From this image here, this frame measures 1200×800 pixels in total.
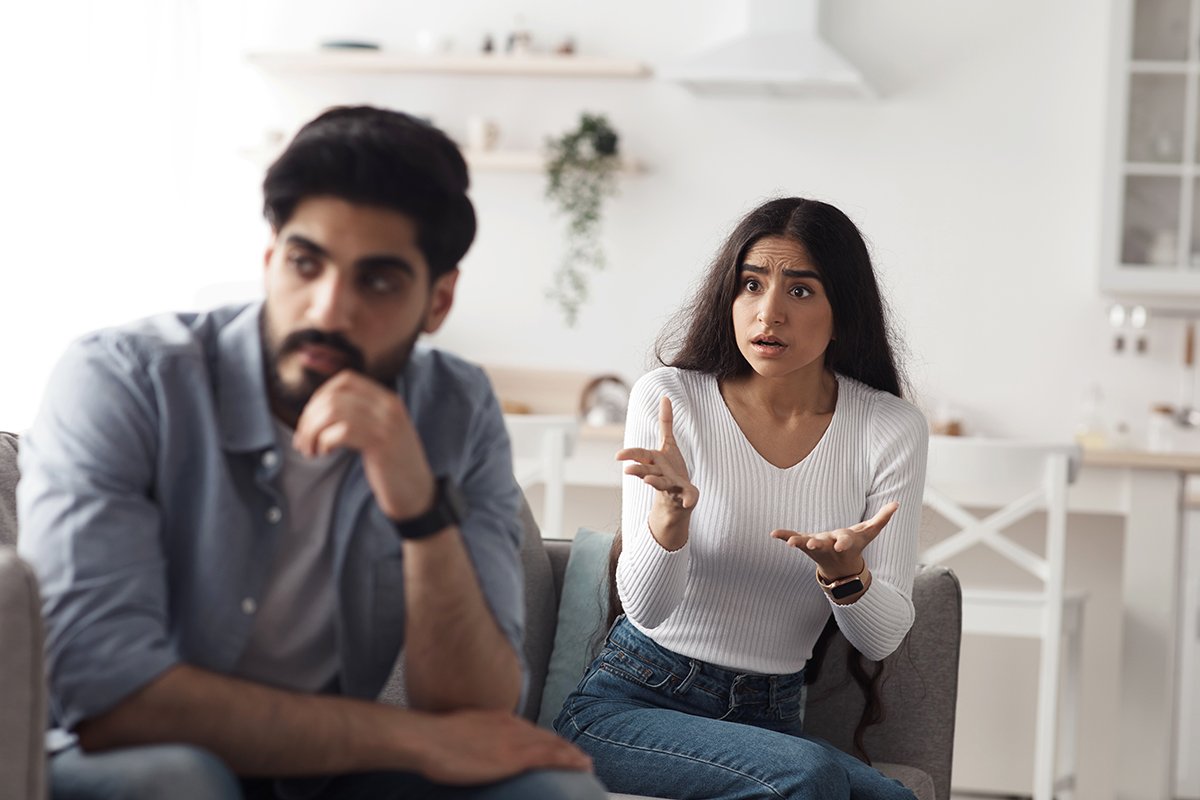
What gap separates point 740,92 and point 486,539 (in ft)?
9.42

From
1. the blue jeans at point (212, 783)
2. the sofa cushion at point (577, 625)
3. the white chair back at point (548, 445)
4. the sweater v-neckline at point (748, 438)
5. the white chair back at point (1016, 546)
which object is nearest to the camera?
the blue jeans at point (212, 783)

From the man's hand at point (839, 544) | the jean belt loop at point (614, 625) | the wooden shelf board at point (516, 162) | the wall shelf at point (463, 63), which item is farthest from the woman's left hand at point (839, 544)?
the wall shelf at point (463, 63)

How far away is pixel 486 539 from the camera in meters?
1.06

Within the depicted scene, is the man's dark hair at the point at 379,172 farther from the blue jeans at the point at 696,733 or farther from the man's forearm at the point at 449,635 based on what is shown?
the blue jeans at the point at 696,733

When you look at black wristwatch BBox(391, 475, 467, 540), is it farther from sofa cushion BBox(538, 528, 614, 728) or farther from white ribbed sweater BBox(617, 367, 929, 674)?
sofa cushion BBox(538, 528, 614, 728)

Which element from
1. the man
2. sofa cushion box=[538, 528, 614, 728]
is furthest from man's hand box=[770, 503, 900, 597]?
the man

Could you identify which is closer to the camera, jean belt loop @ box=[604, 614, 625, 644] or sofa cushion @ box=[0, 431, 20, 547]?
sofa cushion @ box=[0, 431, 20, 547]

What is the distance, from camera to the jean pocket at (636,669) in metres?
1.59

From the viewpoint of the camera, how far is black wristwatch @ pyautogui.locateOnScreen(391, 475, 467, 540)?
3.15 feet

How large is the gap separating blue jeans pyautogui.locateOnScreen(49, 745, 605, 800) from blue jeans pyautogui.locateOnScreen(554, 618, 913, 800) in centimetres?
48

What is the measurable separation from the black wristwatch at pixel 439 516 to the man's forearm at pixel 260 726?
148mm

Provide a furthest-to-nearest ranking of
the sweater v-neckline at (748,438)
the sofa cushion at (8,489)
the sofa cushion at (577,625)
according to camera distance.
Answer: the sofa cushion at (577,625), the sweater v-neckline at (748,438), the sofa cushion at (8,489)

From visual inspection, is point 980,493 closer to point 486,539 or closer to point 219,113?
point 486,539

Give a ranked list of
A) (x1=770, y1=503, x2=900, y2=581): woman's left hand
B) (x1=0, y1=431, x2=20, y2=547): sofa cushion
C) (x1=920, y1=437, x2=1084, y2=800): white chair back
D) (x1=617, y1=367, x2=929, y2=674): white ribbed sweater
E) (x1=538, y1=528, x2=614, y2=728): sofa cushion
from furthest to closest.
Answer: (x1=920, y1=437, x2=1084, y2=800): white chair back
(x1=538, y1=528, x2=614, y2=728): sofa cushion
(x1=617, y1=367, x2=929, y2=674): white ribbed sweater
(x1=770, y1=503, x2=900, y2=581): woman's left hand
(x1=0, y1=431, x2=20, y2=547): sofa cushion
